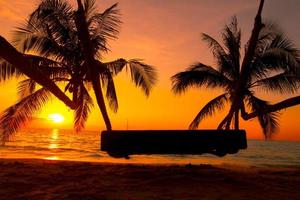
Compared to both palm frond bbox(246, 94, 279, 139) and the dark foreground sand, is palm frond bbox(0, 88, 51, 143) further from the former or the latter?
palm frond bbox(246, 94, 279, 139)

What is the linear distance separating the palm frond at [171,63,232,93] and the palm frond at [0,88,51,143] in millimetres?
5252

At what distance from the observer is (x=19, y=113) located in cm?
1231

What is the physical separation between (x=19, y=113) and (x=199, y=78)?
7239 millimetres

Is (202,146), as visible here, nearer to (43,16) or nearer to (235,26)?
(43,16)

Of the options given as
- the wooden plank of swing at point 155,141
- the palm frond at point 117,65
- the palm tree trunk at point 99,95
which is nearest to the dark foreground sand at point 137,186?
the wooden plank of swing at point 155,141

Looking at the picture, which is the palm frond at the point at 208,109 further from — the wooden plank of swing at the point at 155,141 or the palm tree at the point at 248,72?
the wooden plank of swing at the point at 155,141

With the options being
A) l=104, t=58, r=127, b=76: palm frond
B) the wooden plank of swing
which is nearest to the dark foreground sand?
the wooden plank of swing

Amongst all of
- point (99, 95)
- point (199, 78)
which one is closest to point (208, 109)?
point (199, 78)

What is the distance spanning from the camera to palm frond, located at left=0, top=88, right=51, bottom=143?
38.3 feet

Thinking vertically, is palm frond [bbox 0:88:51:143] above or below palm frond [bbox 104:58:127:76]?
below

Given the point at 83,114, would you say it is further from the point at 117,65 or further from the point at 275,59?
the point at 275,59

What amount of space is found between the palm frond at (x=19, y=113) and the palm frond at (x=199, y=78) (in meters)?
5.25

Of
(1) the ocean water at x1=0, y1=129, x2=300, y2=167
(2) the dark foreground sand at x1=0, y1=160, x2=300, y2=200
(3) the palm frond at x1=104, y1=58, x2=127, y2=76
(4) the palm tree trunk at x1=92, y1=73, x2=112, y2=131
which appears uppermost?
(3) the palm frond at x1=104, y1=58, x2=127, y2=76

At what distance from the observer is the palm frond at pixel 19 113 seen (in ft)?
38.3
